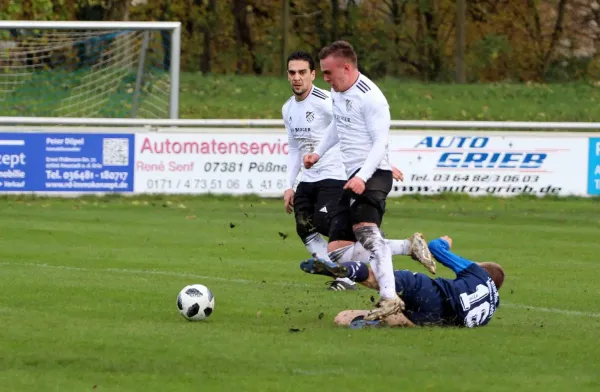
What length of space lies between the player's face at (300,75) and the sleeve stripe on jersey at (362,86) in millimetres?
2228

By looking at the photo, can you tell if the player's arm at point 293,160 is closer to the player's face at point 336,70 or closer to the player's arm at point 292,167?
the player's arm at point 292,167

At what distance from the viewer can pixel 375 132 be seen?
8828 millimetres

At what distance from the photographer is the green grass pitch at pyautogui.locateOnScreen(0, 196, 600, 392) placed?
23.0 ft

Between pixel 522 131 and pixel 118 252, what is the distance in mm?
10578

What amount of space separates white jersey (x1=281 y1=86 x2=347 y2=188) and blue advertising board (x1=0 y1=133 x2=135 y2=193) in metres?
9.61

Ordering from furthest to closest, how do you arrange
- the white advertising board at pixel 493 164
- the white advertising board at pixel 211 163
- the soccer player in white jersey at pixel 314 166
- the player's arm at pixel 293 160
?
the white advertising board at pixel 493 164 < the white advertising board at pixel 211 163 < the player's arm at pixel 293 160 < the soccer player in white jersey at pixel 314 166

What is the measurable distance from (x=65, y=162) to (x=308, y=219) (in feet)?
33.2

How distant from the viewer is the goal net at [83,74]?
23.0 metres

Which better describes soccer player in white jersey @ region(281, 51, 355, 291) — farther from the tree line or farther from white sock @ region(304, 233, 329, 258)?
A: the tree line

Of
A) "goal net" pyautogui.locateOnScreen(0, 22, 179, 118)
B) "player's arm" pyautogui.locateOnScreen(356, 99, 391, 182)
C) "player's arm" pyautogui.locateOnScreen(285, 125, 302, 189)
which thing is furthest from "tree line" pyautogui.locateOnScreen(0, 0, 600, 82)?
"player's arm" pyautogui.locateOnScreen(356, 99, 391, 182)

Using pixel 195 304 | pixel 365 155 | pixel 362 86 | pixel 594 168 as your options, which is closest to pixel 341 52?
pixel 362 86

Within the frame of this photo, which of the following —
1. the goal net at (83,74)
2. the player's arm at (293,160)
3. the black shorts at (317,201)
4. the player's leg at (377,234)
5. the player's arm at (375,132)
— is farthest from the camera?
the goal net at (83,74)

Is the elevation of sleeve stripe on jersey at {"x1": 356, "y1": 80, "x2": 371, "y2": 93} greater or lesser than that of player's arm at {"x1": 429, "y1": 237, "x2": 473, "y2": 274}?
greater

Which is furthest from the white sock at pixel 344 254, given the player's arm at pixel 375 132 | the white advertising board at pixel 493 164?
the white advertising board at pixel 493 164
